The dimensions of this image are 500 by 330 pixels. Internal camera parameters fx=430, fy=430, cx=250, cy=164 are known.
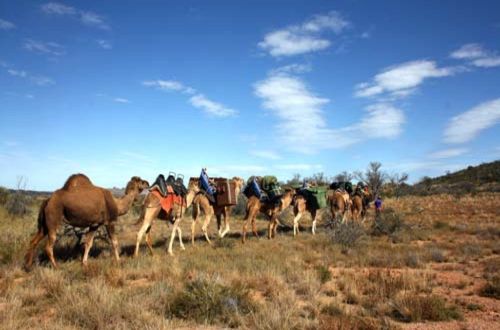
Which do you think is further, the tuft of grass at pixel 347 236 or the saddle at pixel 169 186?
the tuft of grass at pixel 347 236

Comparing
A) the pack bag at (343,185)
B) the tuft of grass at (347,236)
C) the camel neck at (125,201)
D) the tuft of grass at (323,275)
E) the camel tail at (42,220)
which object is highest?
the pack bag at (343,185)

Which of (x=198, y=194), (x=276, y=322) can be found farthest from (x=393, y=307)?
(x=198, y=194)

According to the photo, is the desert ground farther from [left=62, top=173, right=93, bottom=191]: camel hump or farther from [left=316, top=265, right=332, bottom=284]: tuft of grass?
[left=62, top=173, right=93, bottom=191]: camel hump

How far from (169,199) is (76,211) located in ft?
11.6

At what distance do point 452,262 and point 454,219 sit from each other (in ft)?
53.3

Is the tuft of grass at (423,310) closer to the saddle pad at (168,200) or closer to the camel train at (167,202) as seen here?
the camel train at (167,202)

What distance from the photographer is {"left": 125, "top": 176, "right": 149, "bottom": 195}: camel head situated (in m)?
12.4

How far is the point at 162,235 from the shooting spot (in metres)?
17.6

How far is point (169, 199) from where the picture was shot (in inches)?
522

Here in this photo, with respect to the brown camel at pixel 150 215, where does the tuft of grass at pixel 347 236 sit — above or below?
below

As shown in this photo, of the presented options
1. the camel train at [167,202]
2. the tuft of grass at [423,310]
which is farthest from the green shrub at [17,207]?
the tuft of grass at [423,310]

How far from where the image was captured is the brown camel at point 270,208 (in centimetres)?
1661

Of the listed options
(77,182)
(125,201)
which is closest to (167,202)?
(125,201)

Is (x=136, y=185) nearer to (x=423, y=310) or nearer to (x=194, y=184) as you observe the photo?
(x=194, y=184)
